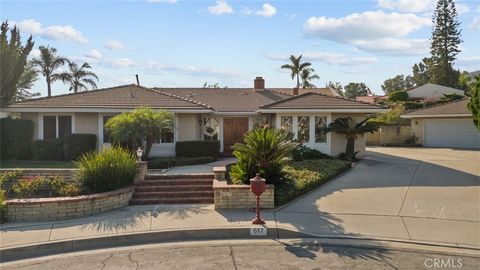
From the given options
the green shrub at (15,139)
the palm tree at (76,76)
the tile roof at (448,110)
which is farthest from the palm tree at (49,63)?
the tile roof at (448,110)

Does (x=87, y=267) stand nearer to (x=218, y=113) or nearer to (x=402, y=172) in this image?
(x=402, y=172)

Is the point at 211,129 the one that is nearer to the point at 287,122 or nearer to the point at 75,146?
the point at 287,122

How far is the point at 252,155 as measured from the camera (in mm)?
12414

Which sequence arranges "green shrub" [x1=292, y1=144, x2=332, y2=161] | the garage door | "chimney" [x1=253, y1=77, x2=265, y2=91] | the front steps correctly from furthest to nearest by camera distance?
the garage door → "chimney" [x1=253, y1=77, x2=265, y2=91] → "green shrub" [x1=292, y1=144, x2=332, y2=161] → the front steps

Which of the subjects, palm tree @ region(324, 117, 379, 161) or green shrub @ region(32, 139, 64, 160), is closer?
green shrub @ region(32, 139, 64, 160)

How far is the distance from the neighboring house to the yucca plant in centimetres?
2187

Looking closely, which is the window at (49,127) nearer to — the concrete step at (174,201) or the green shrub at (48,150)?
the green shrub at (48,150)

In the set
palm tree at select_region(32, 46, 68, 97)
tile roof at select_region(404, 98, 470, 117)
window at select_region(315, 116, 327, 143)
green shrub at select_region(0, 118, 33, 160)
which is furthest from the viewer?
palm tree at select_region(32, 46, 68, 97)

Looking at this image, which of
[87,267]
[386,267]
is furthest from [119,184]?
[386,267]

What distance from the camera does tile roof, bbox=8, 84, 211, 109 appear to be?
2003cm

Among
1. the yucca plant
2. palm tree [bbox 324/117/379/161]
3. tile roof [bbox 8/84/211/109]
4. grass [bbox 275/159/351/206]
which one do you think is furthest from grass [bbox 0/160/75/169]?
palm tree [bbox 324/117/379/161]

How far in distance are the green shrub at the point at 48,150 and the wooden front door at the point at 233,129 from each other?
7.92m

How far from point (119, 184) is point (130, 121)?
16.4 feet

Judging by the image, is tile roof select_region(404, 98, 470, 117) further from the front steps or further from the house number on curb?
the house number on curb
